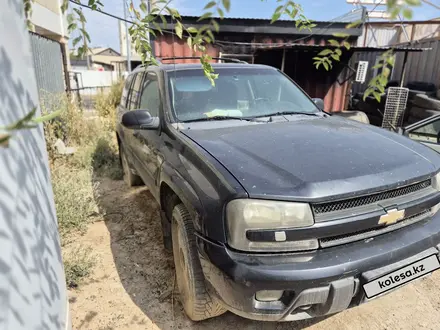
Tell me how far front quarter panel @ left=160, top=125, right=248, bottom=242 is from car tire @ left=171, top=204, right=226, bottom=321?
182 mm

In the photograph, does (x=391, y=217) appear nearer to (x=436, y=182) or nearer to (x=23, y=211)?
(x=436, y=182)

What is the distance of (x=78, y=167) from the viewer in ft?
18.0

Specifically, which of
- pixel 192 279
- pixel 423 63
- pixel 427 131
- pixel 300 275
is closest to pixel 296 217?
pixel 300 275

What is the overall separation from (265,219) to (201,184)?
0.46 m

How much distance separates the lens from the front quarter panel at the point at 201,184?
177 centimetres

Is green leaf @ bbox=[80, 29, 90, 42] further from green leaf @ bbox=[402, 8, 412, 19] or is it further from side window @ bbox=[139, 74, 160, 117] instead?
green leaf @ bbox=[402, 8, 412, 19]

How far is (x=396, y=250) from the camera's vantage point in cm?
184

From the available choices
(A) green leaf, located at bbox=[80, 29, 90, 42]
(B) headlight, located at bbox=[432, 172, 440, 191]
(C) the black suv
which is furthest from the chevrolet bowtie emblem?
(A) green leaf, located at bbox=[80, 29, 90, 42]

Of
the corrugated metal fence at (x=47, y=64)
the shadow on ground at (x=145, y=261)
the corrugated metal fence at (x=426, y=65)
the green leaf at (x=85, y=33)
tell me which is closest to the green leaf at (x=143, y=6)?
the green leaf at (x=85, y=33)

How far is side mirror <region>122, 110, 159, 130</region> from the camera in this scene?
9.34 ft

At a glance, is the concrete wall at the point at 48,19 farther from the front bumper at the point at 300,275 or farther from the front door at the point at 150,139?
the front bumper at the point at 300,275

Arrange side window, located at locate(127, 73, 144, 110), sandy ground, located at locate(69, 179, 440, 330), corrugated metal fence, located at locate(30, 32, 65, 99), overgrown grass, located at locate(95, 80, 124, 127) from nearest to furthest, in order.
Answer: sandy ground, located at locate(69, 179, 440, 330), side window, located at locate(127, 73, 144, 110), corrugated metal fence, located at locate(30, 32, 65, 99), overgrown grass, located at locate(95, 80, 124, 127)

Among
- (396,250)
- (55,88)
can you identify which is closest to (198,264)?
(396,250)

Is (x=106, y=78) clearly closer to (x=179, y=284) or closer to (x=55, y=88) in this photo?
(x=55, y=88)
